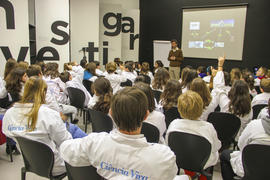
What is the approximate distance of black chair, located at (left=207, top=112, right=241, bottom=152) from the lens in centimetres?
276

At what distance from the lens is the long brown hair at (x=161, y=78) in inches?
167

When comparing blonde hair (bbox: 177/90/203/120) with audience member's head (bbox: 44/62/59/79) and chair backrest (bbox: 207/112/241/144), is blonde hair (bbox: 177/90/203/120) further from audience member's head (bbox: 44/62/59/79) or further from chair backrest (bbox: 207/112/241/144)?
audience member's head (bbox: 44/62/59/79)

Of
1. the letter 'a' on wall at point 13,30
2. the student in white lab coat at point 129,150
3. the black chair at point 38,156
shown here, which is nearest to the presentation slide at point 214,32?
the letter 'a' on wall at point 13,30

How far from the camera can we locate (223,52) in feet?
28.3

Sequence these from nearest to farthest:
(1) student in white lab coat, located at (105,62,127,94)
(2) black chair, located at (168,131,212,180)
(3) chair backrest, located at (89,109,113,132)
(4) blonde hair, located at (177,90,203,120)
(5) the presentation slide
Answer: (2) black chair, located at (168,131,212,180) < (4) blonde hair, located at (177,90,203,120) < (3) chair backrest, located at (89,109,113,132) < (1) student in white lab coat, located at (105,62,127,94) < (5) the presentation slide

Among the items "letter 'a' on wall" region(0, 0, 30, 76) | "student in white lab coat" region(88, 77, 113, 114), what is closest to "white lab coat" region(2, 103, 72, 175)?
"student in white lab coat" region(88, 77, 113, 114)

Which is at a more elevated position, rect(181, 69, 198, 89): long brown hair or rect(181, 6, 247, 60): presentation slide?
rect(181, 6, 247, 60): presentation slide

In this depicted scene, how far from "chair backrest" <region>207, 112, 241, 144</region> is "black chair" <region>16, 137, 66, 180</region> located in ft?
5.84

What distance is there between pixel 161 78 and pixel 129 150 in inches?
123

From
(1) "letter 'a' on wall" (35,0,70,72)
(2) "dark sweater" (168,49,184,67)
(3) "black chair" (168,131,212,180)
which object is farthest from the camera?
(2) "dark sweater" (168,49,184,67)

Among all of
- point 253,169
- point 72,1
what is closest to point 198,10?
point 72,1

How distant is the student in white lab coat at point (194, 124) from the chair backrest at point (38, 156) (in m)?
1.04

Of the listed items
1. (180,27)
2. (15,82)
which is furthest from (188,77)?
(180,27)

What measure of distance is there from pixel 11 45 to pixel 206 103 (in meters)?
5.34
